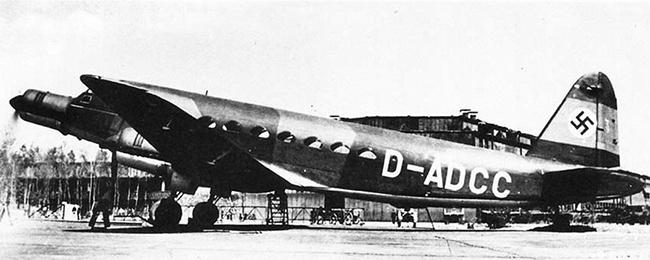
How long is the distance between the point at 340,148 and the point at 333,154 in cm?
29

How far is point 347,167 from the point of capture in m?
17.9

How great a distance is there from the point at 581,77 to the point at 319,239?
37.3 ft

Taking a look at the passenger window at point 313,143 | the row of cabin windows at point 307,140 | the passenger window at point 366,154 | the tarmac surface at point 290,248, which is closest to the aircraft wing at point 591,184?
the tarmac surface at point 290,248

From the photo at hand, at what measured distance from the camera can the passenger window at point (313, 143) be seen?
1788 cm

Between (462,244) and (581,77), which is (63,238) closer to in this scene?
(462,244)

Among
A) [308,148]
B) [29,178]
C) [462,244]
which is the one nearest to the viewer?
[462,244]

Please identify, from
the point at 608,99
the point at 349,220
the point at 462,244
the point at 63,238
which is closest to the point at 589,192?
the point at 608,99

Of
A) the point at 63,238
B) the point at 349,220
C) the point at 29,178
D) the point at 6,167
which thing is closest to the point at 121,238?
the point at 63,238

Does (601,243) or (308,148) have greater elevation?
(308,148)

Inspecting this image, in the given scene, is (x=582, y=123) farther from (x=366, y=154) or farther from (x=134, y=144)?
A: (x=134, y=144)

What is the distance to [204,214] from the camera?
1992cm

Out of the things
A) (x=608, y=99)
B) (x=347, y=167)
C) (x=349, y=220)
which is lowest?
(x=349, y=220)

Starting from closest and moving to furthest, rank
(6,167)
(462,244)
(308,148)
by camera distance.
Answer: (462,244) → (308,148) → (6,167)

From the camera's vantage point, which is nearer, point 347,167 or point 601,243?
point 601,243
